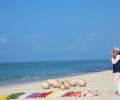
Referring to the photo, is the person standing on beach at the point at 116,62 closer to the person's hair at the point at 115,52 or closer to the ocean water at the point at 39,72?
the person's hair at the point at 115,52

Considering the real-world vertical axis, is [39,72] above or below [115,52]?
below

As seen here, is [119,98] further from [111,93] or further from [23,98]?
[23,98]

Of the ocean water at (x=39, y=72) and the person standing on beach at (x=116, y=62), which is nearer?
the person standing on beach at (x=116, y=62)

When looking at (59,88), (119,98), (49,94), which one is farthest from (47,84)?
(119,98)

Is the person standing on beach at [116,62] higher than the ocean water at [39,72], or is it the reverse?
the person standing on beach at [116,62]

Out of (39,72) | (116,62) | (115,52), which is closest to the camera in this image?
(115,52)

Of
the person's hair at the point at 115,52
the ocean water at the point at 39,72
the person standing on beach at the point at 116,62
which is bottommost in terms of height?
the ocean water at the point at 39,72

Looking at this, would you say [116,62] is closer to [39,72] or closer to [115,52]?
[115,52]

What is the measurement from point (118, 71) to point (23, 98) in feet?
12.8

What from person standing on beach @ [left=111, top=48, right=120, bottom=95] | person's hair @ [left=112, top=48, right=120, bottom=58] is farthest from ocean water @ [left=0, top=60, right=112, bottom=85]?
person's hair @ [left=112, top=48, right=120, bottom=58]

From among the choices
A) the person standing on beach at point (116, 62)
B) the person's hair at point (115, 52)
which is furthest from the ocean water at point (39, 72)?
the person's hair at point (115, 52)

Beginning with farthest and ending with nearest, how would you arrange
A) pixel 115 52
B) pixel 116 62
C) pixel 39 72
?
pixel 39 72
pixel 116 62
pixel 115 52

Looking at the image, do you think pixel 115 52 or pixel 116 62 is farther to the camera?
pixel 116 62

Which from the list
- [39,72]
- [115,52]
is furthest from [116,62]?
[39,72]
